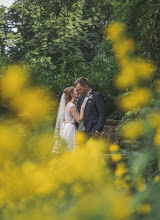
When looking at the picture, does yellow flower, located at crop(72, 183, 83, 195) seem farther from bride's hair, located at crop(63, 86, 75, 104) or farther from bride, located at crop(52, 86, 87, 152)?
bride's hair, located at crop(63, 86, 75, 104)

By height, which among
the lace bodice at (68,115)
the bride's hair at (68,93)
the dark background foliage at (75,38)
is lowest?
the lace bodice at (68,115)

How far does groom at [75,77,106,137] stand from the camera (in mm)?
5980

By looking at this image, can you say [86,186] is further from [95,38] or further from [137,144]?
[95,38]

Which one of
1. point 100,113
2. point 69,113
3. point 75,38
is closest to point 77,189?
point 100,113

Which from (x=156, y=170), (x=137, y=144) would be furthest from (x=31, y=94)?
(x=156, y=170)

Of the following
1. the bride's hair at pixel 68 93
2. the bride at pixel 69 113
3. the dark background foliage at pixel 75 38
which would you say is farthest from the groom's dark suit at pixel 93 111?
the dark background foliage at pixel 75 38

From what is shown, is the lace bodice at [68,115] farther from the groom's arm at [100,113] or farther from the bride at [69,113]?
the groom's arm at [100,113]

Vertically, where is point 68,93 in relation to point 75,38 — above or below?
below

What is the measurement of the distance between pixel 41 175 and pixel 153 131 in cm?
71

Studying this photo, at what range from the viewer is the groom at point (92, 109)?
598 centimetres

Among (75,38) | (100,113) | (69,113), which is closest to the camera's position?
(100,113)

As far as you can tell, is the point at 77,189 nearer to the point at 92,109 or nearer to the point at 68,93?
the point at 92,109

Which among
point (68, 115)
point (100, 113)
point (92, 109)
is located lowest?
point (100, 113)

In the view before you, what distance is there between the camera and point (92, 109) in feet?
19.9
